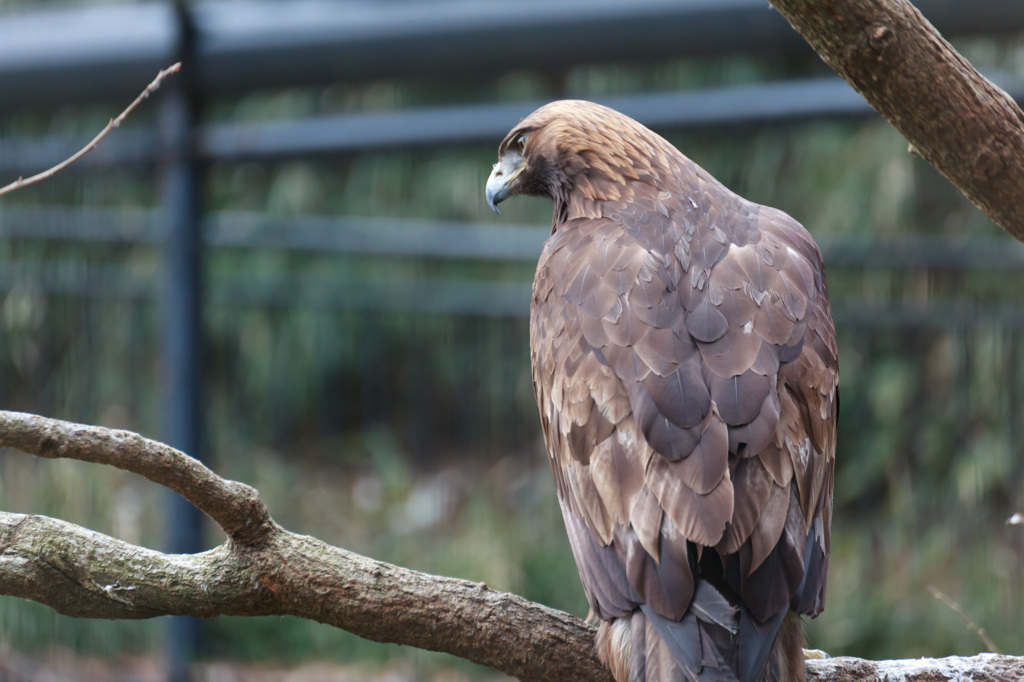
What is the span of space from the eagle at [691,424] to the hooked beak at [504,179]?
0.46m

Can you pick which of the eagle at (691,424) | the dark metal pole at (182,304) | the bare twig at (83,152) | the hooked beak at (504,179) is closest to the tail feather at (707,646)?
the eagle at (691,424)

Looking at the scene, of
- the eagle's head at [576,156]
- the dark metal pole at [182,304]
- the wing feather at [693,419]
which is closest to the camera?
the wing feather at [693,419]

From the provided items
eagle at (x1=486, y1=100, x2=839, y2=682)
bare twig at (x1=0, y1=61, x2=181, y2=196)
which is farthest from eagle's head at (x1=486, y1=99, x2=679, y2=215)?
bare twig at (x1=0, y1=61, x2=181, y2=196)

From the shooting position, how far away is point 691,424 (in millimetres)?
2117

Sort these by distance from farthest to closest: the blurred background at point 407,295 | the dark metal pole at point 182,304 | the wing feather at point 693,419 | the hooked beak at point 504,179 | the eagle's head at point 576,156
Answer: the dark metal pole at point 182,304
the blurred background at point 407,295
the hooked beak at point 504,179
the eagle's head at point 576,156
the wing feather at point 693,419

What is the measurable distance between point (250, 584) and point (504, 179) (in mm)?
1639

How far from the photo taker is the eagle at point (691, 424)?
2008 millimetres

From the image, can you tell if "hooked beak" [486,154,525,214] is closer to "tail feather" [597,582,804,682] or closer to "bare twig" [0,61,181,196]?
"bare twig" [0,61,181,196]

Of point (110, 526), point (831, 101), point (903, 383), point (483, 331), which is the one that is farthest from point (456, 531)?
point (831, 101)

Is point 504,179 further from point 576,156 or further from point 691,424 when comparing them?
point 691,424

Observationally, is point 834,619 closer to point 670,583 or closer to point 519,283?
point 519,283

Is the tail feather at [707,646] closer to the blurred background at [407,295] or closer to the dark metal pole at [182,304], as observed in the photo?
the blurred background at [407,295]

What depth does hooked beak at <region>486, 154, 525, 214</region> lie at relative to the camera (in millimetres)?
3242

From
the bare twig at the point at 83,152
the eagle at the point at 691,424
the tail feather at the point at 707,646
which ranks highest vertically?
the bare twig at the point at 83,152
